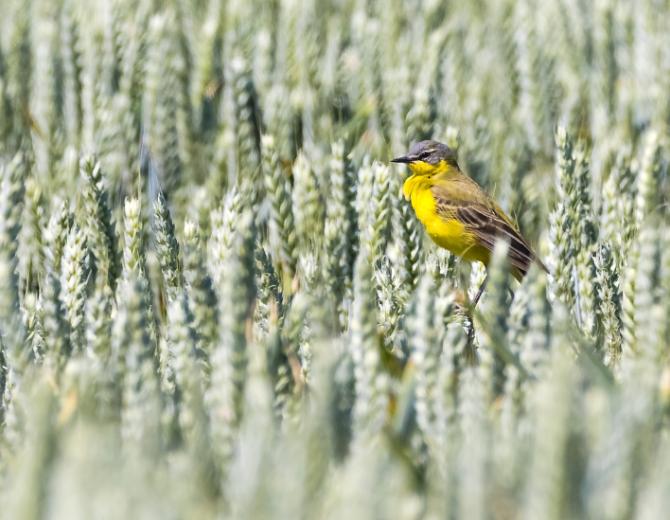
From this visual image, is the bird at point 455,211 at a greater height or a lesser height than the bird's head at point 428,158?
lesser

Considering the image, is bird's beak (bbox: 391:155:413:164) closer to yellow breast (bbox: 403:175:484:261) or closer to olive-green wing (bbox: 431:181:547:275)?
yellow breast (bbox: 403:175:484:261)

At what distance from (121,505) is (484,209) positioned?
1772 mm

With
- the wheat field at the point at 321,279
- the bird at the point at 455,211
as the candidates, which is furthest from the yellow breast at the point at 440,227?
the wheat field at the point at 321,279

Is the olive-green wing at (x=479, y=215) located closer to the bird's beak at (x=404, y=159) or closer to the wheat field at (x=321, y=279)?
the wheat field at (x=321, y=279)

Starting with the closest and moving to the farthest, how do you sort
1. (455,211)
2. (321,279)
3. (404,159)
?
(321,279) < (404,159) < (455,211)

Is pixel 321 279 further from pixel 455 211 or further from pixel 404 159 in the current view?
pixel 455 211

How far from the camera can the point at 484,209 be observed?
2.08m

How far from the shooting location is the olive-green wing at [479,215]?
183cm

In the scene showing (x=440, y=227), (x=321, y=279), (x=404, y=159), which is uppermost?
(x=404, y=159)

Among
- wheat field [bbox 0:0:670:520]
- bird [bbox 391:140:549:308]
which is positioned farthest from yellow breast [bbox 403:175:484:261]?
wheat field [bbox 0:0:670:520]

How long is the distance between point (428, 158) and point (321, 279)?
1.05m

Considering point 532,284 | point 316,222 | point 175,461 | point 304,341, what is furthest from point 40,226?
point 532,284

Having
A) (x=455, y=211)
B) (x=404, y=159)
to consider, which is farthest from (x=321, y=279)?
(x=455, y=211)

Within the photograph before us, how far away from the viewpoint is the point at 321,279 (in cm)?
109
